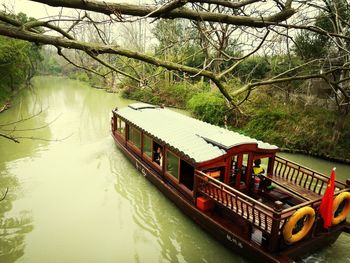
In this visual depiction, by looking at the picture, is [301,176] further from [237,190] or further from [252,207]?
[252,207]

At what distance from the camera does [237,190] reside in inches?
285

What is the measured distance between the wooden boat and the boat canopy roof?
23 millimetres

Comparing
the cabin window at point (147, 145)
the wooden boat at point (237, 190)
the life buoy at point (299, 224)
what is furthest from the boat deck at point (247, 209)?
the cabin window at point (147, 145)

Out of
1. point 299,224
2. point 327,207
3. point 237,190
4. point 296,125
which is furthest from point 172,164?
point 296,125

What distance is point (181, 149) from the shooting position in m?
7.34

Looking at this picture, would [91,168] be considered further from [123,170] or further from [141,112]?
[141,112]

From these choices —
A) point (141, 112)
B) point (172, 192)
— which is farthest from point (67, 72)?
point (172, 192)

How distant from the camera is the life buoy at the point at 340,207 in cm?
586

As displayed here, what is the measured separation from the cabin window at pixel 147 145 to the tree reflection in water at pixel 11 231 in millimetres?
3918

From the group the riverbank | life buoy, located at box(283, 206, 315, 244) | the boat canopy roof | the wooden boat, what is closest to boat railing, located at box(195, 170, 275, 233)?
the wooden boat

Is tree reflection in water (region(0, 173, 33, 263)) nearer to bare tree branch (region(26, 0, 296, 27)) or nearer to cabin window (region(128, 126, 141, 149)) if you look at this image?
cabin window (region(128, 126, 141, 149))

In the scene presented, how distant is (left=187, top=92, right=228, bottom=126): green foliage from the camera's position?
52.9ft

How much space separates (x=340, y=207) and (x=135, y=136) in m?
6.95

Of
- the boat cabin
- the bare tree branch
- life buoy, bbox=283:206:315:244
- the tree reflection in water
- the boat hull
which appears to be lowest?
the tree reflection in water
